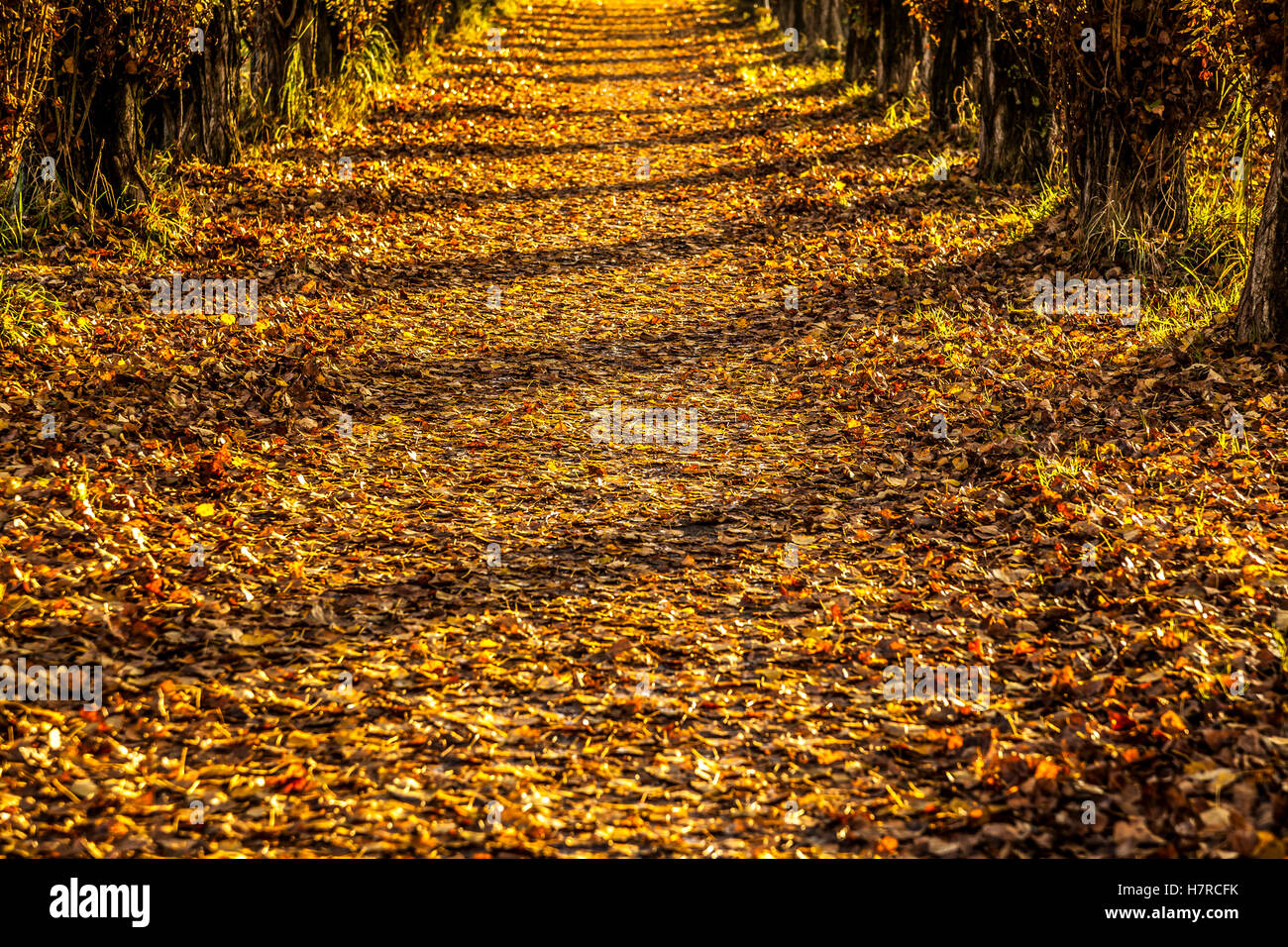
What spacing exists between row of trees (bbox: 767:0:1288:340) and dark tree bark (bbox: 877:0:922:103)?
7.83 feet

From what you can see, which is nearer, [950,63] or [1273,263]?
[1273,263]

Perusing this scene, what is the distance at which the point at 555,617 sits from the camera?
5055 mm

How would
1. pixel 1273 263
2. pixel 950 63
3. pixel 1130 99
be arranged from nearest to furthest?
pixel 1273 263
pixel 1130 99
pixel 950 63

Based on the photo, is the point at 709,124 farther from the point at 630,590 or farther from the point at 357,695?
the point at 357,695

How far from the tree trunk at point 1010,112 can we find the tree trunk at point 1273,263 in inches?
147

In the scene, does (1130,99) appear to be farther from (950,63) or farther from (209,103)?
(209,103)

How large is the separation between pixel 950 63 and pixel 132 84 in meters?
9.06

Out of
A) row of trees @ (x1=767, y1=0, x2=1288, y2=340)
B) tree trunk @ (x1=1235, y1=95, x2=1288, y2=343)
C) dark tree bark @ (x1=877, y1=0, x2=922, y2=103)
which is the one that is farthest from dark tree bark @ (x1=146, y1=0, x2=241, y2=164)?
tree trunk @ (x1=1235, y1=95, x2=1288, y2=343)

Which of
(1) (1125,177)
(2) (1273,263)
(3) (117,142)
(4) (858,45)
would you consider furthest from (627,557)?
(4) (858,45)

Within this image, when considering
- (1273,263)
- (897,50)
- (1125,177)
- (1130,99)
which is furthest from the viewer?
(897,50)

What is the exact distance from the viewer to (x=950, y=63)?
515 inches

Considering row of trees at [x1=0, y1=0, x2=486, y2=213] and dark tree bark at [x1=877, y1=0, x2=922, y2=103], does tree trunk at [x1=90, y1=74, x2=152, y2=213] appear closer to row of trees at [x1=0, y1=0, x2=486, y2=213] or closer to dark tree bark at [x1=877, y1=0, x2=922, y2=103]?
row of trees at [x1=0, y1=0, x2=486, y2=213]

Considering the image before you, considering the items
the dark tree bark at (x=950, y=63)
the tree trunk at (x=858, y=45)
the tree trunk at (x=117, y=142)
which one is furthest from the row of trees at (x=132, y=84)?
the tree trunk at (x=858, y=45)

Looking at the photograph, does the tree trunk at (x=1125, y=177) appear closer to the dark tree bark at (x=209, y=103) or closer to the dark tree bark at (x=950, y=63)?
the dark tree bark at (x=950, y=63)
